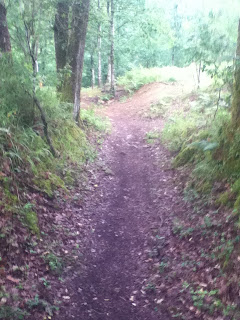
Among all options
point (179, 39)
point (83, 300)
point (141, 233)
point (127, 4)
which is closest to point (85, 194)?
point (141, 233)

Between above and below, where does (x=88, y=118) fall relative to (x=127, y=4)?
below

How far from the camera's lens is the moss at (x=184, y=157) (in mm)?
8305

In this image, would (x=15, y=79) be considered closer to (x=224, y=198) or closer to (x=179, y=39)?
(x=224, y=198)

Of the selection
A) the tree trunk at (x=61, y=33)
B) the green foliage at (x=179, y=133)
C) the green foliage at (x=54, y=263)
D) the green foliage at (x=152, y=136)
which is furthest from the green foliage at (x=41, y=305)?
the green foliage at (x=152, y=136)

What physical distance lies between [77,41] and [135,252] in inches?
315

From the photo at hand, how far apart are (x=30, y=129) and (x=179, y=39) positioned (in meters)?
33.2

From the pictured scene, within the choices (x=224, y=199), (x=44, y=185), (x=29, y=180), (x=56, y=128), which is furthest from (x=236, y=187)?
(x=56, y=128)

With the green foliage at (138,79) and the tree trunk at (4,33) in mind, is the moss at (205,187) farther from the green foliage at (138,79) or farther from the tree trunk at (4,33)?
the green foliage at (138,79)

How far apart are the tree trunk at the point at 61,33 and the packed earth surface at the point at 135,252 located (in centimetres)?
406

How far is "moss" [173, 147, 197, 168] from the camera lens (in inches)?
327

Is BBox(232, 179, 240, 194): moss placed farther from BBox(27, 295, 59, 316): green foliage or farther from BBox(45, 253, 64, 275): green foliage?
BBox(27, 295, 59, 316): green foliage

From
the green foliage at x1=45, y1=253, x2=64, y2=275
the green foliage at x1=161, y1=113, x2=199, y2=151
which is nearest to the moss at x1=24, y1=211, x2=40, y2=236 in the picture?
the green foliage at x1=45, y1=253, x2=64, y2=275

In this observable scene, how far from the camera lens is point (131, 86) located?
24.5m

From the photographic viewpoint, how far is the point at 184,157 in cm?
854
